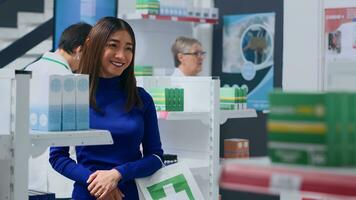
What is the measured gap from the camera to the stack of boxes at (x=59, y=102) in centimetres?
327

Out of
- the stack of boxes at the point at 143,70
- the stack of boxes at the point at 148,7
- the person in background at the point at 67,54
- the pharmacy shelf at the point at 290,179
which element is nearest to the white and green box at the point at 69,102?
the person in background at the point at 67,54

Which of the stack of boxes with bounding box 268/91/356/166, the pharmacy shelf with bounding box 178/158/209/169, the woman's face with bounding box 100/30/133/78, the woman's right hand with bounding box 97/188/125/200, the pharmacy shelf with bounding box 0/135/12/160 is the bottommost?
the pharmacy shelf with bounding box 178/158/209/169

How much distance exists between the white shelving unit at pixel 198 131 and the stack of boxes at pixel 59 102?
1952 mm

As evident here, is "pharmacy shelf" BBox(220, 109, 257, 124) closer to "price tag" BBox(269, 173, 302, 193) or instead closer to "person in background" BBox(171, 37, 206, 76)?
"person in background" BBox(171, 37, 206, 76)

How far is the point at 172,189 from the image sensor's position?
140 inches

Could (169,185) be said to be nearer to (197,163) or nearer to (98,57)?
(98,57)

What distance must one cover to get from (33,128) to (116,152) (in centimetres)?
41

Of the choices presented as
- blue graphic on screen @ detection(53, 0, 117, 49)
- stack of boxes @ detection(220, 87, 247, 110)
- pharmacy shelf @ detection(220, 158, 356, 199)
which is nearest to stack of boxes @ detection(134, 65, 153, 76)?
blue graphic on screen @ detection(53, 0, 117, 49)

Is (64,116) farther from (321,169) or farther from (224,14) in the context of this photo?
(224,14)

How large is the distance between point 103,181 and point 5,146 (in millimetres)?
496

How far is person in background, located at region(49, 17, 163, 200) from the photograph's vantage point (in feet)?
11.1

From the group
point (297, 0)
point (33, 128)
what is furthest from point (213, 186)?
point (33, 128)

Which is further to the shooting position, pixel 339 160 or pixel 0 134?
pixel 0 134

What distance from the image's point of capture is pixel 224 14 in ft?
28.2
